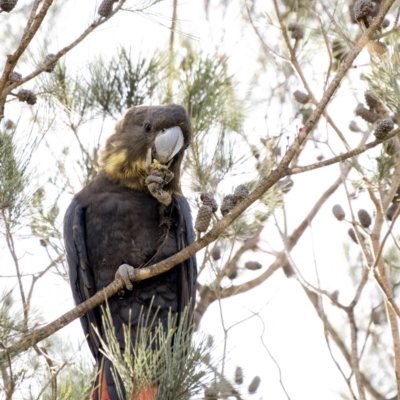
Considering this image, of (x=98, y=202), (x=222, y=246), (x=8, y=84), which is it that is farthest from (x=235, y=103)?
(x=8, y=84)

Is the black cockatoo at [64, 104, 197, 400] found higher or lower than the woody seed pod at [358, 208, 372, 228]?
higher

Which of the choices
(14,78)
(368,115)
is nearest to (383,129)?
(368,115)

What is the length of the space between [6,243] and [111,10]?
911 millimetres

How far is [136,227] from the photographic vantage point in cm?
363

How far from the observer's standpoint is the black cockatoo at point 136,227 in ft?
11.8

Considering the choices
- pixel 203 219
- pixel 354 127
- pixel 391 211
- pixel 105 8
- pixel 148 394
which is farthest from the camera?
pixel 354 127

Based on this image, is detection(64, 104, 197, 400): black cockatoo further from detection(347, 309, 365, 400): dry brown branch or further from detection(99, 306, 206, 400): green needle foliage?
detection(99, 306, 206, 400): green needle foliage

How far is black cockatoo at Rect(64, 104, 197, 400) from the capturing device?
3596 millimetres

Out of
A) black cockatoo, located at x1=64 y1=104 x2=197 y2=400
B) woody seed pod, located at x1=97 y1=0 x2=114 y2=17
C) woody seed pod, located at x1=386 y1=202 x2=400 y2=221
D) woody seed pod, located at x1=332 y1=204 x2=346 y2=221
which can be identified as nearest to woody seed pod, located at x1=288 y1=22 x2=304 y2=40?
black cockatoo, located at x1=64 y1=104 x2=197 y2=400

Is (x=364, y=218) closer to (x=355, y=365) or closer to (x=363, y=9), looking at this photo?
(x=355, y=365)

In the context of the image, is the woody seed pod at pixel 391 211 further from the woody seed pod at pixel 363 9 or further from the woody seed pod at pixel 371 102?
the woody seed pod at pixel 363 9

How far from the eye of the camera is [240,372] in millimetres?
2992

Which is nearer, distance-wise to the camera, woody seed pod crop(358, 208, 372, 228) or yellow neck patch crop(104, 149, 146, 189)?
woody seed pod crop(358, 208, 372, 228)

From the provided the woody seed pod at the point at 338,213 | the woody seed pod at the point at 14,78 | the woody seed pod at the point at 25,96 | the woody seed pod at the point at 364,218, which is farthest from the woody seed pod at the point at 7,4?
the woody seed pod at the point at 364,218
